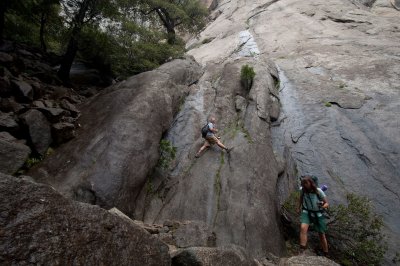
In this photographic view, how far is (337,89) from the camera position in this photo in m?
16.8

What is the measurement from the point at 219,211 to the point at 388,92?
1196cm

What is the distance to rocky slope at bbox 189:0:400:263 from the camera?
A: 12.2 meters

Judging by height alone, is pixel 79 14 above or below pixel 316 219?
above

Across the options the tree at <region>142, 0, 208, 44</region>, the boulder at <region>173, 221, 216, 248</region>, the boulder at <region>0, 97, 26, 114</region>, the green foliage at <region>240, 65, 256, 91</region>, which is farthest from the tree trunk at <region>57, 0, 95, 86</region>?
the boulder at <region>173, 221, 216, 248</region>

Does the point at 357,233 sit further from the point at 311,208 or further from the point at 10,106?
the point at 10,106

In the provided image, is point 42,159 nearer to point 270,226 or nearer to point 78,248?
point 78,248

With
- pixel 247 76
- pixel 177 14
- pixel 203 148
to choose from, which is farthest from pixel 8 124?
pixel 177 14

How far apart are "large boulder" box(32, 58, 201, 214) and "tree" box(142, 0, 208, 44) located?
10.4 metres

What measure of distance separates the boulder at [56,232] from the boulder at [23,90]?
30.6ft

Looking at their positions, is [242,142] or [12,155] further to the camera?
[242,142]

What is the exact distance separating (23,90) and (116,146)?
4.52 meters

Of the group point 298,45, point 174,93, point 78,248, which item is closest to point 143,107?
point 174,93

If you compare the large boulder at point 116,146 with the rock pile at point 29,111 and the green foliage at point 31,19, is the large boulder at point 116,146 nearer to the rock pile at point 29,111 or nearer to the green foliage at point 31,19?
the rock pile at point 29,111

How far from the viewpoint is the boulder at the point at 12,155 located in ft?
27.5
